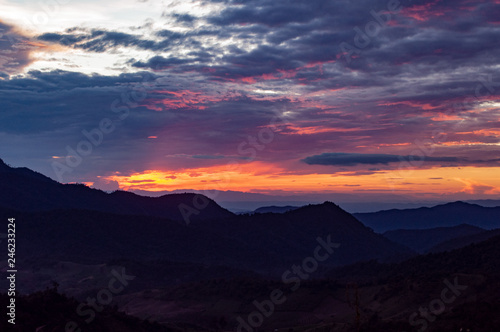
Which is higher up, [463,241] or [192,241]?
[192,241]

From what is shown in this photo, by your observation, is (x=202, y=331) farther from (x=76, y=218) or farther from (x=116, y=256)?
(x=76, y=218)

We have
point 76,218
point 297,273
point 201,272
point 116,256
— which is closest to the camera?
point 201,272

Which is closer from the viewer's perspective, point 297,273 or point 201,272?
point 201,272

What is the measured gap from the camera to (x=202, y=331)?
183 ft

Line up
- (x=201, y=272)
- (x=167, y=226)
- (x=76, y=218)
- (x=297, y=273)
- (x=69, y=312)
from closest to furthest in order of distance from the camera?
(x=69, y=312) < (x=201, y=272) < (x=297, y=273) < (x=76, y=218) < (x=167, y=226)

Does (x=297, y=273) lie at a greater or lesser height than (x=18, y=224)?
lesser

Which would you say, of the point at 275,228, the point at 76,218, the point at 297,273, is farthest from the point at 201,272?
the point at 275,228

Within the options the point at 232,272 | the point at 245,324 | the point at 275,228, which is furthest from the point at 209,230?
the point at 245,324

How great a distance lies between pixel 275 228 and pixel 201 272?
3045 inches

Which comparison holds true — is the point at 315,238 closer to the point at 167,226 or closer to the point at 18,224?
the point at 167,226

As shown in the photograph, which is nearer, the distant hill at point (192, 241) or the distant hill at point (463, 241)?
the distant hill at point (192, 241)

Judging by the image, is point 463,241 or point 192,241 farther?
point 192,241

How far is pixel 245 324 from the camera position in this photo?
66.9 m

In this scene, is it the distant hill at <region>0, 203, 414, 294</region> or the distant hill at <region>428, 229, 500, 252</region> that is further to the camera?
the distant hill at <region>428, 229, 500, 252</region>
